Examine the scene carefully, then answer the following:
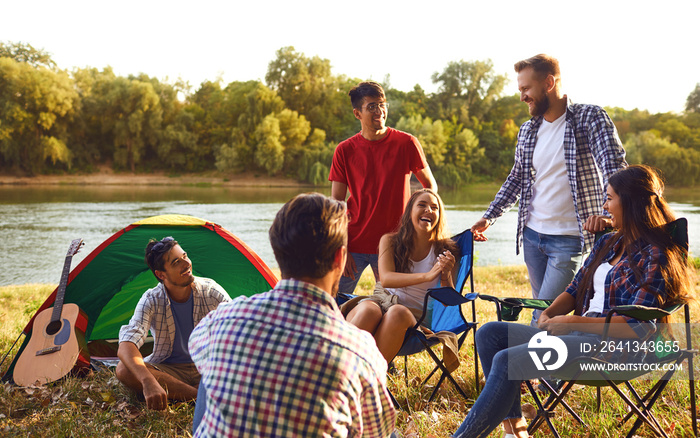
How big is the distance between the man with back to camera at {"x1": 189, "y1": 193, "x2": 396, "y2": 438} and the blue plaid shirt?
114 cm

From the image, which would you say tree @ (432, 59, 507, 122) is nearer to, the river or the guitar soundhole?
the river

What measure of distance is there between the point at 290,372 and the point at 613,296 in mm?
1402

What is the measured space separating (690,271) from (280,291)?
1575 mm

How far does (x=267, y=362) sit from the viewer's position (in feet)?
3.21

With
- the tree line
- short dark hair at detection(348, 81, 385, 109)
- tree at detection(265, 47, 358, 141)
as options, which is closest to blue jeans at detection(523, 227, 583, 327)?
short dark hair at detection(348, 81, 385, 109)

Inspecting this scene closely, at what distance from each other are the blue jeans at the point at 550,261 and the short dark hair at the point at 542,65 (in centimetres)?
79

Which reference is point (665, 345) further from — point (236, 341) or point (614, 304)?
point (236, 341)

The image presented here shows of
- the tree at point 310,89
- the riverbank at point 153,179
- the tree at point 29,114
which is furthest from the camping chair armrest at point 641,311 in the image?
the tree at point 310,89

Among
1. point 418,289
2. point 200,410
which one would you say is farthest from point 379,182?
point 200,410

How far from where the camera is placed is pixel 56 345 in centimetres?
285

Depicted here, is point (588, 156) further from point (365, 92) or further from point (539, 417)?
point (539, 417)

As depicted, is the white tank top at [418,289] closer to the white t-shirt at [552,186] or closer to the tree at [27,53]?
the white t-shirt at [552,186]

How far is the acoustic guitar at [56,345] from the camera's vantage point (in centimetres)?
270

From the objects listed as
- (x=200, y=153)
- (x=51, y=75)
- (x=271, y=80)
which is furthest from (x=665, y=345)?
(x=271, y=80)
